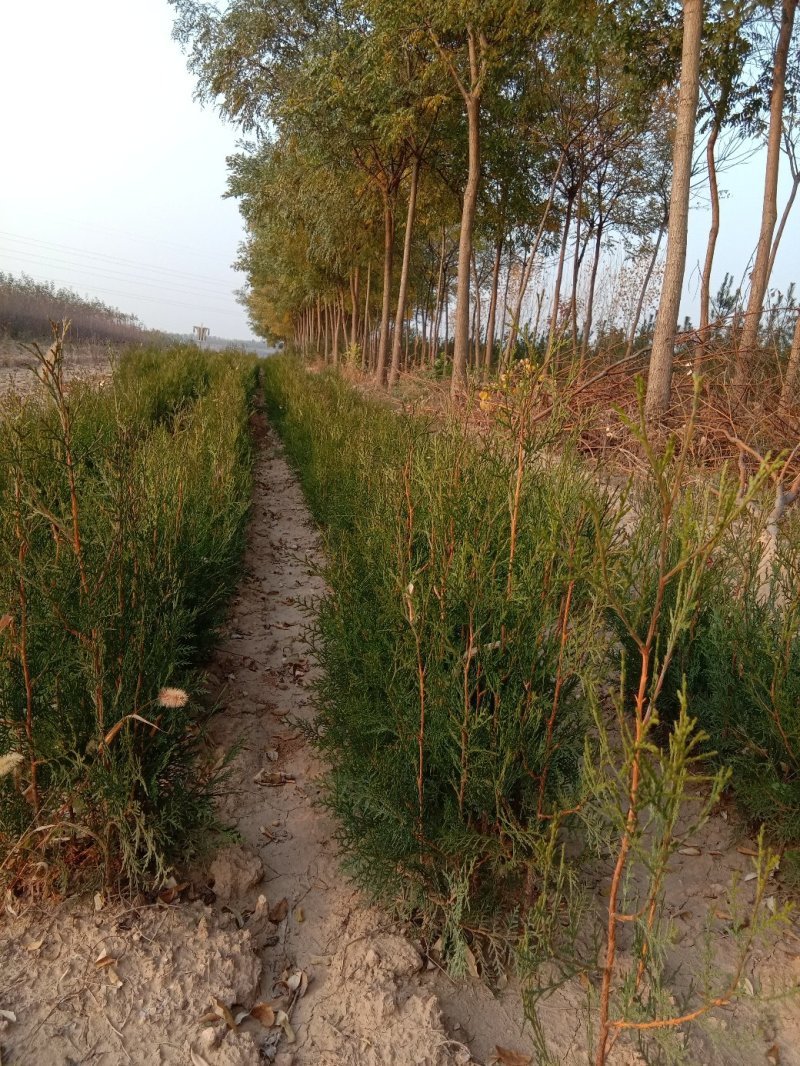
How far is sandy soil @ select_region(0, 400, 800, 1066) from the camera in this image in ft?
6.09

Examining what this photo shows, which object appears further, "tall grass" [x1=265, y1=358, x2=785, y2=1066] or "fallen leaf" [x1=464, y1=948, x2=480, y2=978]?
"fallen leaf" [x1=464, y1=948, x2=480, y2=978]

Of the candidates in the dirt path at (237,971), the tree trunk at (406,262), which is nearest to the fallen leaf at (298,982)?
the dirt path at (237,971)

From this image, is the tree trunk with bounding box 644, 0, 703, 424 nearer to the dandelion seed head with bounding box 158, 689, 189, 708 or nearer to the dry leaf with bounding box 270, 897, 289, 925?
the dry leaf with bounding box 270, 897, 289, 925

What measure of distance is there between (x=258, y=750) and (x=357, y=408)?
6222 millimetres

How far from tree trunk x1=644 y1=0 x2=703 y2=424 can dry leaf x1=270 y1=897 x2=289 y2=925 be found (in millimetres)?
5407

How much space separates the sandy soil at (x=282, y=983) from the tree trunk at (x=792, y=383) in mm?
4541

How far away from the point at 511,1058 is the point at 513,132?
50.9ft

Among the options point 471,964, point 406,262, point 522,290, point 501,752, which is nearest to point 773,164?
point 406,262

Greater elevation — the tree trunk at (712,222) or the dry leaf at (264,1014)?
the tree trunk at (712,222)

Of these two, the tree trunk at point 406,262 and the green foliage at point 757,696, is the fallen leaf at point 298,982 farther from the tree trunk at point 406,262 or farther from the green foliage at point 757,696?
the tree trunk at point 406,262

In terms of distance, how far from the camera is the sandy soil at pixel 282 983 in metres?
1.86

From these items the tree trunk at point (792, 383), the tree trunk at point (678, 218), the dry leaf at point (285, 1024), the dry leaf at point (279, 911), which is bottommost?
the dry leaf at point (279, 911)

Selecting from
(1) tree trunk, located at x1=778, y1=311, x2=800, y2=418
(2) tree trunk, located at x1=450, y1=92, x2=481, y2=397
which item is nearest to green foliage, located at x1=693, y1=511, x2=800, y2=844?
(1) tree trunk, located at x1=778, y1=311, x2=800, y2=418

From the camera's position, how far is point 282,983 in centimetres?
215
